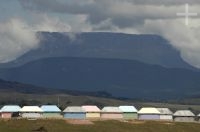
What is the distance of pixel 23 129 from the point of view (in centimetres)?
18275

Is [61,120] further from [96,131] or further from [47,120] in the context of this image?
[96,131]

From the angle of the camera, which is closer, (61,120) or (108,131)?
(108,131)

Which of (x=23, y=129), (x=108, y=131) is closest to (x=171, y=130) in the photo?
(x=108, y=131)

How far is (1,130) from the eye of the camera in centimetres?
17925

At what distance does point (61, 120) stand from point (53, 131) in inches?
728

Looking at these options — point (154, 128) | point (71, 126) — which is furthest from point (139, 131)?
point (71, 126)

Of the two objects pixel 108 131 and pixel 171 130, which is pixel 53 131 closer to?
pixel 108 131

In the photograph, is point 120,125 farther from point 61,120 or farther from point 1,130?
point 1,130

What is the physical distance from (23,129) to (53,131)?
9.59 metres

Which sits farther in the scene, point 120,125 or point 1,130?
point 120,125

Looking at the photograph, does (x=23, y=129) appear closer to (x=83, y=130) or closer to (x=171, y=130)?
(x=83, y=130)

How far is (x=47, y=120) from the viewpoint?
19800 cm

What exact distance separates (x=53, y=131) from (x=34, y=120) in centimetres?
1924

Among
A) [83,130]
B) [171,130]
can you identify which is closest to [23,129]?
[83,130]
